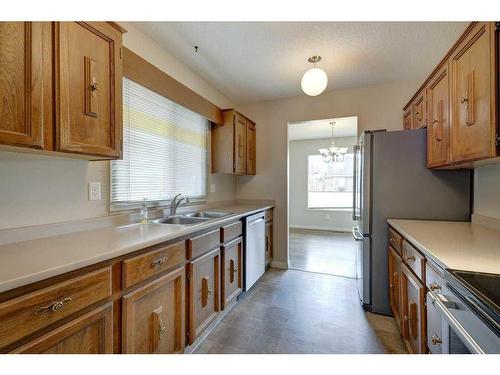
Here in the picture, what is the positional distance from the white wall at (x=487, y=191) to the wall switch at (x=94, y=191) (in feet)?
9.15

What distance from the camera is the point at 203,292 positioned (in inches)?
67.9

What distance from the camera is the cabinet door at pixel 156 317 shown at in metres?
1.12

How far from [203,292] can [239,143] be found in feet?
6.33

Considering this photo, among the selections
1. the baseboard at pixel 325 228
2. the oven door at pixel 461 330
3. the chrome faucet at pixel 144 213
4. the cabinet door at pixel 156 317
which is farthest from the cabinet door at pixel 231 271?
the baseboard at pixel 325 228

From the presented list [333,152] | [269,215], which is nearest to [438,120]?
[269,215]

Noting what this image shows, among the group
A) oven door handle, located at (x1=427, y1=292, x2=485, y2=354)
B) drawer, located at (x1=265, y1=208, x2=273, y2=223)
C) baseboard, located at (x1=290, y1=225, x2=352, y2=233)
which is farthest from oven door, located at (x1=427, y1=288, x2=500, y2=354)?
baseboard, located at (x1=290, y1=225, x2=352, y2=233)

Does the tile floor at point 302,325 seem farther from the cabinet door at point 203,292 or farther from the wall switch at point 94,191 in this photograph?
the wall switch at point 94,191

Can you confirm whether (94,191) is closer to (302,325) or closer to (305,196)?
(302,325)

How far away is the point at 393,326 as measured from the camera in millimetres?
1937

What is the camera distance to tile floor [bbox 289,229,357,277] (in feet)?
10.9

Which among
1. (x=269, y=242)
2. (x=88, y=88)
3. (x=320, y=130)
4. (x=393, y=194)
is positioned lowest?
(x=269, y=242)

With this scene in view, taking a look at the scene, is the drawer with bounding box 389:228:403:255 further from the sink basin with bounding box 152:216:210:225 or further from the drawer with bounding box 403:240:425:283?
the sink basin with bounding box 152:216:210:225

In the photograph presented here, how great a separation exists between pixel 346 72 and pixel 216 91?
166cm
